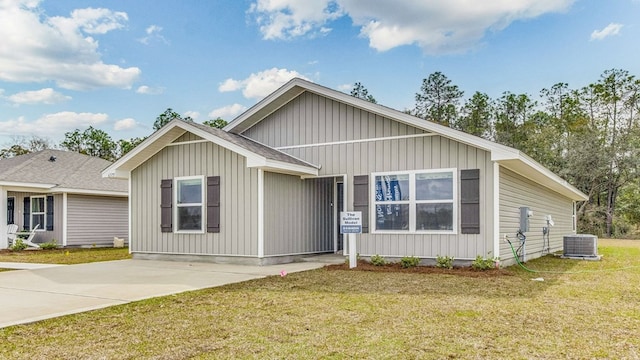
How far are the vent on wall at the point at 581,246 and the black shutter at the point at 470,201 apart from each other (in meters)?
5.05

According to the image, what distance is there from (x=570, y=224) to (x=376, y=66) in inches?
410

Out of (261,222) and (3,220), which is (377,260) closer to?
(261,222)

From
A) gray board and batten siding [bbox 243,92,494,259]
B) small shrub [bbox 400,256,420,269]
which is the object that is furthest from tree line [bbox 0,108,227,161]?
small shrub [bbox 400,256,420,269]

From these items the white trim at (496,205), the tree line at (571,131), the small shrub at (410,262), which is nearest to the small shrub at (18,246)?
the tree line at (571,131)

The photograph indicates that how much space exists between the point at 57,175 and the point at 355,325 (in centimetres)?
1579

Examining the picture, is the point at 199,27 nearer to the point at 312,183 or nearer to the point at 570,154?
the point at 312,183

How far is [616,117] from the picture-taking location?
29.7 meters

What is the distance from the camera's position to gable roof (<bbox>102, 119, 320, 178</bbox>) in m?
10.1

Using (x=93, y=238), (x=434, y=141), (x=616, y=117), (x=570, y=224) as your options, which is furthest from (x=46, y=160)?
(x=616, y=117)

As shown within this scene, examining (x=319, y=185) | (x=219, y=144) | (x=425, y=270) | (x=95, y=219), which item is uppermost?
(x=219, y=144)

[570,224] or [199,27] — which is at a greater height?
[199,27]

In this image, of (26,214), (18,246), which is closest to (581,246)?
(18,246)

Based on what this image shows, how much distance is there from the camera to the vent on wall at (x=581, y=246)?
1270cm

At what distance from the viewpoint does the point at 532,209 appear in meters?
12.8
